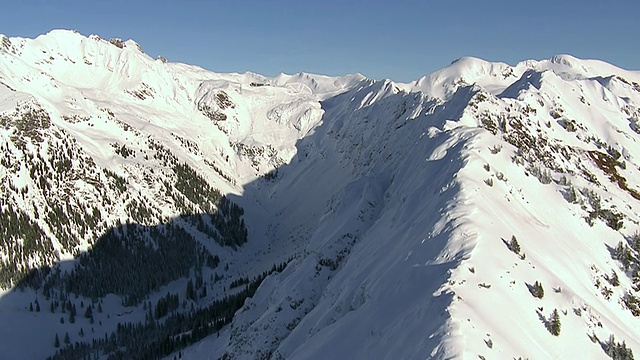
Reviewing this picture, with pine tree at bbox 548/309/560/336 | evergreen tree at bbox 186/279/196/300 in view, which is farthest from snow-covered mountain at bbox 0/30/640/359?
evergreen tree at bbox 186/279/196/300

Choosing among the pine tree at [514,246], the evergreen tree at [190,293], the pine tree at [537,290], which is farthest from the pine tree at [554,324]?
the evergreen tree at [190,293]

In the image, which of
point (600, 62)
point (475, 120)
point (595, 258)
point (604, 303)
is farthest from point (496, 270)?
point (600, 62)

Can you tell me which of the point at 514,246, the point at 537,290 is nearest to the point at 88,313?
the point at 514,246

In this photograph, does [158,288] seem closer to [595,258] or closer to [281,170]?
[281,170]

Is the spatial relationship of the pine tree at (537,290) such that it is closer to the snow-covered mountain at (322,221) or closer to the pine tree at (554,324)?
the snow-covered mountain at (322,221)

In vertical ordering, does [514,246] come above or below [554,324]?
above

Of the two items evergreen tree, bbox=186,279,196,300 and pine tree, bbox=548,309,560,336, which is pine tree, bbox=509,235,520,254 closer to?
pine tree, bbox=548,309,560,336

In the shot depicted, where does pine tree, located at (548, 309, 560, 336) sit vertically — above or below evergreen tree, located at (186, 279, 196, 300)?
below

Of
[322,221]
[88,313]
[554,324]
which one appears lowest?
[554,324]

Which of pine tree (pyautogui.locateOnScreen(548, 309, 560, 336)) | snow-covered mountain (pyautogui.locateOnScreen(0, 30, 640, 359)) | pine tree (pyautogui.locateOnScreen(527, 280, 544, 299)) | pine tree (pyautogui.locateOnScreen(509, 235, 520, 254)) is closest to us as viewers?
pine tree (pyautogui.locateOnScreen(548, 309, 560, 336))

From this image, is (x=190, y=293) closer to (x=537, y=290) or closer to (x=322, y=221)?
(x=322, y=221)
